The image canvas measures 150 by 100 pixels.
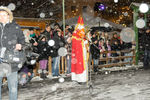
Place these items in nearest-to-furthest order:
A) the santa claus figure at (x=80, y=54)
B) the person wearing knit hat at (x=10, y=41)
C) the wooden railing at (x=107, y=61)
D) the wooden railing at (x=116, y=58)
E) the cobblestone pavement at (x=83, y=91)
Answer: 1. the person wearing knit hat at (x=10, y=41)
2. the cobblestone pavement at (x=83, y=91)
3. the santa claus figure at (x=80, y=54)
4. the wooden railing at (x=107, y=61)
5. the wooden railing at (x=116, y=58)

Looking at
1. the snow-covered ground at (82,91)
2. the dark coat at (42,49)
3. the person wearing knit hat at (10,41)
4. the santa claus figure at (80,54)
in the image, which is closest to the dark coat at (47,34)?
the dark coat at (42,49)

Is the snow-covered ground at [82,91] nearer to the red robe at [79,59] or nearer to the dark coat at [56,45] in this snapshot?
the red robe at [79,59]

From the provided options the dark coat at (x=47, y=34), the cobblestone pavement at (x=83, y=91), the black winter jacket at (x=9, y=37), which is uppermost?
the dark coat at (x=47, y=34)

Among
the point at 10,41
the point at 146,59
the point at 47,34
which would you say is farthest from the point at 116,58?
the point at 10,41

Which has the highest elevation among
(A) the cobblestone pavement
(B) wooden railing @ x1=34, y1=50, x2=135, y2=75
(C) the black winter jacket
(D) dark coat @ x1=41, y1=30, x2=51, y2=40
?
(D) dark coat @ x1=41, y1=30, x2=51, y2=40

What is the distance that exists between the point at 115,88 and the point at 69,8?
126ft

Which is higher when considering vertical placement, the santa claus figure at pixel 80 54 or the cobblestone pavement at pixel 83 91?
the santa claus figure at pixel 80 54

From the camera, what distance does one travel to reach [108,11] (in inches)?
1754

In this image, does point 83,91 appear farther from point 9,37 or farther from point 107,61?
point 107,61

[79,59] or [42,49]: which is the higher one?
[42,49]

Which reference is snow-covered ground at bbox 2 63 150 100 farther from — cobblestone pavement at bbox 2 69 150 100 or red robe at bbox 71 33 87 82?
red robe at bbox 71 33 87 82

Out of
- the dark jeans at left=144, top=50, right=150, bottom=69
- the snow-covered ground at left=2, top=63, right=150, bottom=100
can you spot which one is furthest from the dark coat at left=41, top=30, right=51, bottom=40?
the dark jeans at left=144, top=50, right=150, bottom=69

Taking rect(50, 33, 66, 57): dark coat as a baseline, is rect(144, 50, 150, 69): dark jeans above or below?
below

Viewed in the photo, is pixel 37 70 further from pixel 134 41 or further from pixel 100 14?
pixel 100 14
